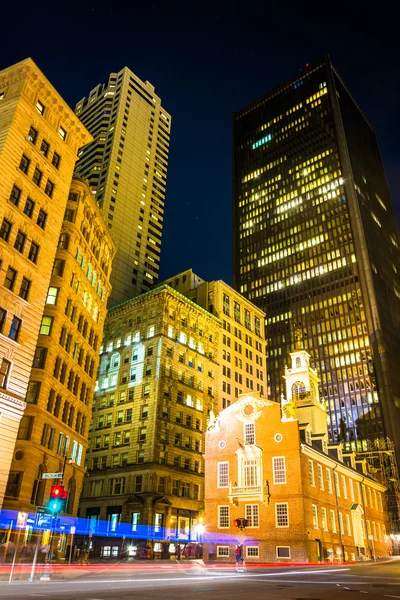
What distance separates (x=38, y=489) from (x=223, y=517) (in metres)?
23.3

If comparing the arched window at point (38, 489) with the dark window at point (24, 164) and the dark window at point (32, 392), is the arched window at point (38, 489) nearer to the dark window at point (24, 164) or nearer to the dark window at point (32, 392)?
the dark window at point (32, 392)

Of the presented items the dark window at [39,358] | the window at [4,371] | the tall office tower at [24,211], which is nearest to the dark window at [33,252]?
the tall office tower at [24,211]

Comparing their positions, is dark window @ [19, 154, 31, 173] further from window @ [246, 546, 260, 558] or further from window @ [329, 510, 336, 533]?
window @ [329, 510, 336, 533]

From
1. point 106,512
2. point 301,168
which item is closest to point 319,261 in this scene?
point 301,168

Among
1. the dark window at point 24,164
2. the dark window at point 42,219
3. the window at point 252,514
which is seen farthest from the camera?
the window at point 252,514

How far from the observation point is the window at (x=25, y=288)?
1446 inches

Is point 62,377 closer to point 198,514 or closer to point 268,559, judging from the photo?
point 268,559

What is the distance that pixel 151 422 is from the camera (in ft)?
227

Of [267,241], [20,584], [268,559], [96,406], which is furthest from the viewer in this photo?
[267,241]

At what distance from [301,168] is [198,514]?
14420 centimetres

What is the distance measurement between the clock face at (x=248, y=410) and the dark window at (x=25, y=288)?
29.7 meters

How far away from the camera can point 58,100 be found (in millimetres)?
44750

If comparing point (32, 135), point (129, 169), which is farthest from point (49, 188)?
point (129, 169)

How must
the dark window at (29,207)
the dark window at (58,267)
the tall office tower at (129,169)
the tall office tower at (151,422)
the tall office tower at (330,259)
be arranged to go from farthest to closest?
the tall office tower at (330,259) → the tall office tower at (129,169) → the tall office tower at (151,422) → the dark window at (58,267) → the dark window at (29,207)
